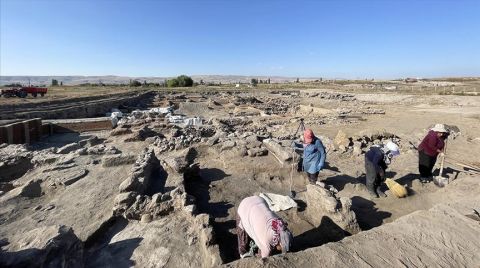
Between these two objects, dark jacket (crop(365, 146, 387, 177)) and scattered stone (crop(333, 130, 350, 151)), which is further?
scattered stone (crop(333, 130, 350, 151))

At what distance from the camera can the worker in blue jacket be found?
611 centimetres

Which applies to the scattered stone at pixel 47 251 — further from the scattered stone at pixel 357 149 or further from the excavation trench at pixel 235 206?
the scattered stone at pixel 357 149

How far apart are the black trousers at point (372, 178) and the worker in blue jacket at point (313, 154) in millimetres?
1125

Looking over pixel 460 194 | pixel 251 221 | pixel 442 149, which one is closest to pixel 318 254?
pixel 251 221

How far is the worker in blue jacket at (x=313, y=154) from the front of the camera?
6109mm

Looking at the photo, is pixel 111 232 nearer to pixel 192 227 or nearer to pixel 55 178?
pixel 192 227

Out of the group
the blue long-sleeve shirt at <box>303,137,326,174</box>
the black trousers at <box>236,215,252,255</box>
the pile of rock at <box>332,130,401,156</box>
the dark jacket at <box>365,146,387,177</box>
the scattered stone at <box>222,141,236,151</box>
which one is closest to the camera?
the black trousers at <box>236,215,252,255</box>

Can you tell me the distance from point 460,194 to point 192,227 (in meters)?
5.18

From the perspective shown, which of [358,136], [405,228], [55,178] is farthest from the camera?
[358,136]

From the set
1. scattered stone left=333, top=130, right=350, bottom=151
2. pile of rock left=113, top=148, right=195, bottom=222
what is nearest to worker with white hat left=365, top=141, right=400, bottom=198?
scattered stone left=333, top=130, right=350, bottom=151

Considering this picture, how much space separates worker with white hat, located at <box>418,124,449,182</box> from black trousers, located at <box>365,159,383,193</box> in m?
1.33

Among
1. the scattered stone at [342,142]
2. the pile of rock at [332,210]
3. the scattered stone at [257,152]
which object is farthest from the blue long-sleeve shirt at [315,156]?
the scattered stone at [342,142]

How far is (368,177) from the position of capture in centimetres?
652

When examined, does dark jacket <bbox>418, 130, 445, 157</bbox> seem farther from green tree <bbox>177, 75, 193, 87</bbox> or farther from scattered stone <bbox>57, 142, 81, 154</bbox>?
green tree <bbox>177, 75, 193, 87</bbox>
